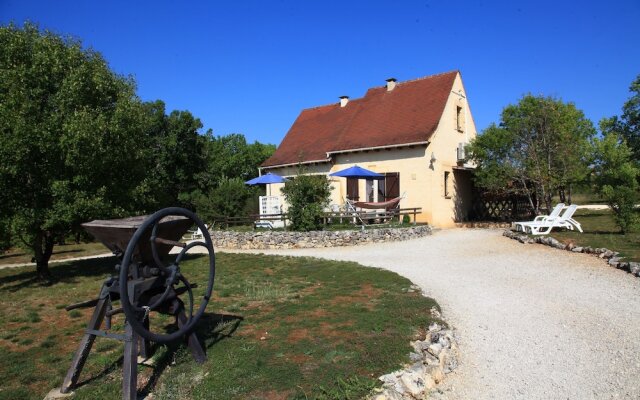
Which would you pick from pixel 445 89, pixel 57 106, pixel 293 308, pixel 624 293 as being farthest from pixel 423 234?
pixel 57 106

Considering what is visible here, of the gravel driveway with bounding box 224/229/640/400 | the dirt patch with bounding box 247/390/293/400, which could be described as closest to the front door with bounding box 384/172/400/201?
the gravel driveway with bounding box 224/229/640/400

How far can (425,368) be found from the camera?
437 cm

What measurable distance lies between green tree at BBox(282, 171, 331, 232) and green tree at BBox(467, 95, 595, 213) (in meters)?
7.80

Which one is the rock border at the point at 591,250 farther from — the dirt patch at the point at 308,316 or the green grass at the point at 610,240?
the dirt patch at the point at 308,316

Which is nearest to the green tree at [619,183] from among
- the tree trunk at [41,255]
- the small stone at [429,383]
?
the small stone at [429,383]

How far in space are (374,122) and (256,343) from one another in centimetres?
1886

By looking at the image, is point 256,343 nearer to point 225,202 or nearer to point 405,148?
point 225,202

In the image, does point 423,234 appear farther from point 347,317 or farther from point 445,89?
point 347,317

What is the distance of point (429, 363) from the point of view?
452 cm

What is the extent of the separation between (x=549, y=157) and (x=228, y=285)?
1443cm

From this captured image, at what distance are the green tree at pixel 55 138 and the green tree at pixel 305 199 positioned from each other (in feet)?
19.2

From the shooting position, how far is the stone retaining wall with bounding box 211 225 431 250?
15.2 m

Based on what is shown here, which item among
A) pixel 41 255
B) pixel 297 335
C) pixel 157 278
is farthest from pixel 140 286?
pixel 41 255

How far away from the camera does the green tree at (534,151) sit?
17219 millimetres
